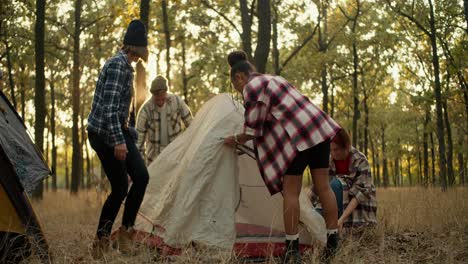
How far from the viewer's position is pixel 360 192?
5656 millimetres

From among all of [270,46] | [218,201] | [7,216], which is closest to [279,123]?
[218,201]

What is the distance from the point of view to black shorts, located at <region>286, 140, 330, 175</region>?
428cm

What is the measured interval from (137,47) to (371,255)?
284cm

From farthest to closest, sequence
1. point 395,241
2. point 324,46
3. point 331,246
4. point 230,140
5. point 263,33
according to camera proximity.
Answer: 1. point 324,46
2. point 263,33
3. point 395,241
4. point 230,140
5. point 331,246

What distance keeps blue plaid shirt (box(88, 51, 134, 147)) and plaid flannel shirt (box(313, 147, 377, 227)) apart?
8.26 ft

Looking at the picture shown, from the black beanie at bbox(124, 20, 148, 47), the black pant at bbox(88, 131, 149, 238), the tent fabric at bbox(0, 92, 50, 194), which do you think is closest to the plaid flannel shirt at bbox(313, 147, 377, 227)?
the black pant at bbox(88, 131, 149, 238)

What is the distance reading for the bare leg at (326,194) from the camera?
4.40 meters

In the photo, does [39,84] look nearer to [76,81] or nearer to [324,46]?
[76,81]

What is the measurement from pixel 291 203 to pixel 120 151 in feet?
5.08

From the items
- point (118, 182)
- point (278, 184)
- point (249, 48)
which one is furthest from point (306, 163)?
point (249, 48)

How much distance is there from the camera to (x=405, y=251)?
16.6ft

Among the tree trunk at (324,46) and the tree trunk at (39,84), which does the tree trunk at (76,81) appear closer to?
the tree trunk at (39,84)

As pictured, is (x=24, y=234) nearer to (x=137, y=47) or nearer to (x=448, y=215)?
(x=137, y=47)

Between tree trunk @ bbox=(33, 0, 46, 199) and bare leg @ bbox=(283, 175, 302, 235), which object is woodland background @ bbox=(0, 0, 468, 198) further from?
bare leg @ bbox=(283, 175, 302, 235)
